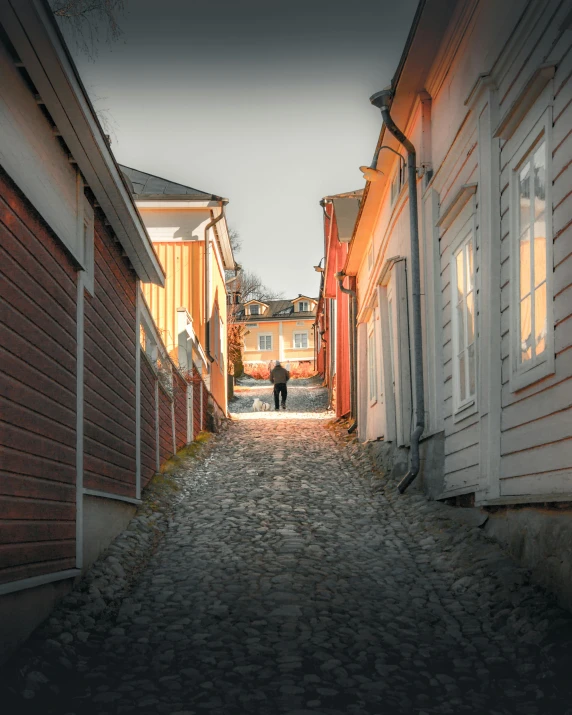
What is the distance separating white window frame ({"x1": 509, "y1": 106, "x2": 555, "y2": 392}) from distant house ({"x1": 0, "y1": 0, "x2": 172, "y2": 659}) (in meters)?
2.85

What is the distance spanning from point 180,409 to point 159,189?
6.62 meters

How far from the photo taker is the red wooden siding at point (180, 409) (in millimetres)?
12852

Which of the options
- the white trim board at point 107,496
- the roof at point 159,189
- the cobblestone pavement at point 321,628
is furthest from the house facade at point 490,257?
the roof at point 159,189

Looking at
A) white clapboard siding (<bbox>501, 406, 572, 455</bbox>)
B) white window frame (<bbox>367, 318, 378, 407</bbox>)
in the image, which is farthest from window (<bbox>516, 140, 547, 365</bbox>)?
white window frame (<bbox>367, 318, 378, 407</bbox>)

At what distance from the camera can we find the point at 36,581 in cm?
504

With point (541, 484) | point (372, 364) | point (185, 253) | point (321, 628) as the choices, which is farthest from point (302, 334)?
point (541, 484)

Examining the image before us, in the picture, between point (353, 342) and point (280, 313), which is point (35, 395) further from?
point (280, 313)

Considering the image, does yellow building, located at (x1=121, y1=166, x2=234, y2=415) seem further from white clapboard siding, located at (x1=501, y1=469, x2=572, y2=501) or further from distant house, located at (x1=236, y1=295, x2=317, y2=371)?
distant house, located at (x1=236, y1=295, x2=317, y2=371)

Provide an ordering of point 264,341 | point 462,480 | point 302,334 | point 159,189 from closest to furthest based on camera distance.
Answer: point 462,480 → point 159,189 → point 302,334 → point 264,341

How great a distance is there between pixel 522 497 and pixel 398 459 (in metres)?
5.27

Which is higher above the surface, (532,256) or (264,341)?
(264,341)

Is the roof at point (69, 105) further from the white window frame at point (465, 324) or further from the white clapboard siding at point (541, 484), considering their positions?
the white clapboard siding at point (541, 484)

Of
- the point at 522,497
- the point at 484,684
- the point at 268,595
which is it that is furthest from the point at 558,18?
the point at 268,595

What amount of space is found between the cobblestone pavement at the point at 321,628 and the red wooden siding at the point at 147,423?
104cm
